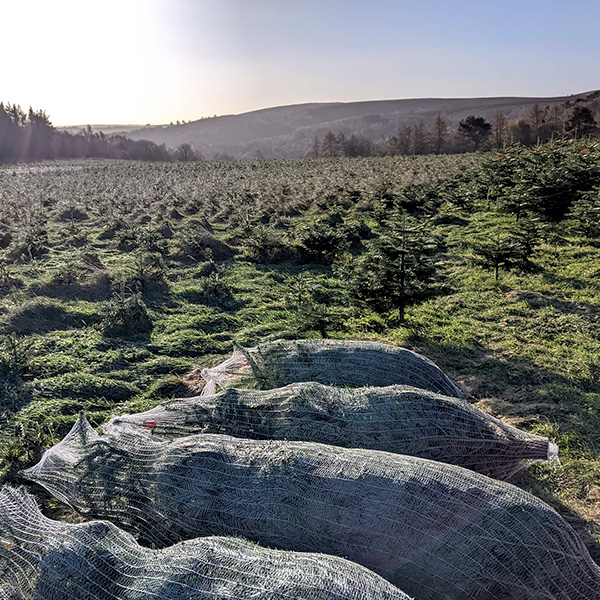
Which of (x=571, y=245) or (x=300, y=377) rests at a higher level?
(x=571, y=245)

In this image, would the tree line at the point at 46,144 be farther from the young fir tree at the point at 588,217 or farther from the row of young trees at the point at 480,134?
the young fir tree at the point at 588,217

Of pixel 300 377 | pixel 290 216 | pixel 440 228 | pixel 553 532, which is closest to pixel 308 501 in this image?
pixel 553 532

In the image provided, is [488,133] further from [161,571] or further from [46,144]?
[46,144]

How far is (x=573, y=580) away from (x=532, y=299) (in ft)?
22.8

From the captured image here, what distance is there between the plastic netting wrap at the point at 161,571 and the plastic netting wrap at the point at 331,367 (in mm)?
2532

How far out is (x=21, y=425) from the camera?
541 centimetres

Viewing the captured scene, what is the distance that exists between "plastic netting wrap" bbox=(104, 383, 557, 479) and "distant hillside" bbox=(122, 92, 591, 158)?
124m

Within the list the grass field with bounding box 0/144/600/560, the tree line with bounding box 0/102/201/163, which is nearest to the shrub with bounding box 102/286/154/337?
the grass field with bounding box 0/144/600/560

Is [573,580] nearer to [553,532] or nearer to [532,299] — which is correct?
[553,532]

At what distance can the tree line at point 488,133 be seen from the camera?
132 feet

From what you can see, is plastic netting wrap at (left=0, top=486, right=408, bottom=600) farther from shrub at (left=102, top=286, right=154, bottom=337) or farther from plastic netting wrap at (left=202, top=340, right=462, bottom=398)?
shrub at (left=102, top=286, right=154, bottom=337)

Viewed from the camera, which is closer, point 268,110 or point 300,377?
point 300,377

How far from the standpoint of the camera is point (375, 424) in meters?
4.12

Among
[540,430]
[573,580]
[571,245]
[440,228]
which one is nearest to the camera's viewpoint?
[573,580]
